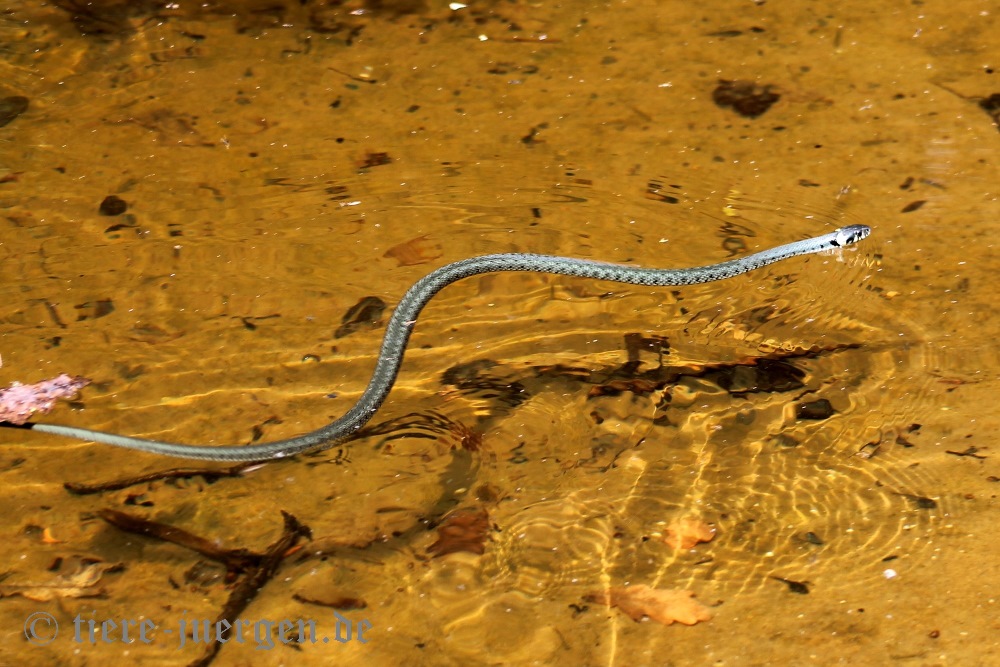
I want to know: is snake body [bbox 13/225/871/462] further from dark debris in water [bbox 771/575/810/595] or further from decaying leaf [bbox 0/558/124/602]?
dark debris in water [bbox 771/575/810/595]

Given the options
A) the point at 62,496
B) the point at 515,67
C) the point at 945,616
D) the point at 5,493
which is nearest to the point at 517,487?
the point at 945,616

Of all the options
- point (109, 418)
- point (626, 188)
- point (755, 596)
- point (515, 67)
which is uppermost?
point (515, 67)

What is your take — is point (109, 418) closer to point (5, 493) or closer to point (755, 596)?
point (5, 493)

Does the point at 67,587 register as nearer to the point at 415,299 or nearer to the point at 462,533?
the point at 462,533

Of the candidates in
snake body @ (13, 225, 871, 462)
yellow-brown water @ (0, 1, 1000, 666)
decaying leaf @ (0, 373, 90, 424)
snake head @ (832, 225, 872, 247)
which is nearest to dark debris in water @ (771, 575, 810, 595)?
yellow-brown water @ (0, 1, 1000, 666)

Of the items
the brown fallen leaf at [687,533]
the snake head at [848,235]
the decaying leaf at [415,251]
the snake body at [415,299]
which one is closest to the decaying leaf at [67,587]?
the snake body at [415,299]

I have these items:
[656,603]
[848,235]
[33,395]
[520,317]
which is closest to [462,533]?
[656,603]
